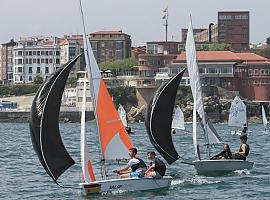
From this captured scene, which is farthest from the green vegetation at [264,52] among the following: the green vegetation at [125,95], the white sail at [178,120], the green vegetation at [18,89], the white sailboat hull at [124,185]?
the white sailboat hull at [124,185]

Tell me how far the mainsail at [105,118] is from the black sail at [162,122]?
166 inches

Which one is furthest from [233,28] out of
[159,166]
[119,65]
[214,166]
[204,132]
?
[159,166]

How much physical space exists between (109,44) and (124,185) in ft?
506

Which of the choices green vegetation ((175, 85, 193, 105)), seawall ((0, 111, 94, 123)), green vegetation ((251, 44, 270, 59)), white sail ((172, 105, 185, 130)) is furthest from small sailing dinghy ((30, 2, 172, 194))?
green vegetation ((251, 44, 270, 59))

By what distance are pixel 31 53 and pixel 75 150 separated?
128 m

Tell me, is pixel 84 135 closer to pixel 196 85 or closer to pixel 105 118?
pixel 105 118

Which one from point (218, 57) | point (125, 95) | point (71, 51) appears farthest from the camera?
point (71, 51)

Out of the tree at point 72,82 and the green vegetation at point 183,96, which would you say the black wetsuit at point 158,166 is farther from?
the tree at point 72,82

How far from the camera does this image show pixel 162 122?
30.7 m

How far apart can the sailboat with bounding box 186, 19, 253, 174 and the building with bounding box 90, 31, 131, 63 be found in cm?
14279

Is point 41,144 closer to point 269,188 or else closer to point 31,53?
point 269,188

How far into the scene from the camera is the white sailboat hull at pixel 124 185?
2506cm

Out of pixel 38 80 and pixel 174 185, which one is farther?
pixel 38 80

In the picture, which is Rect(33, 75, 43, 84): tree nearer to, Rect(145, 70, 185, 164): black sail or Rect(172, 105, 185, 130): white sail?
Rect(172, 105, 185, 130): white sail
